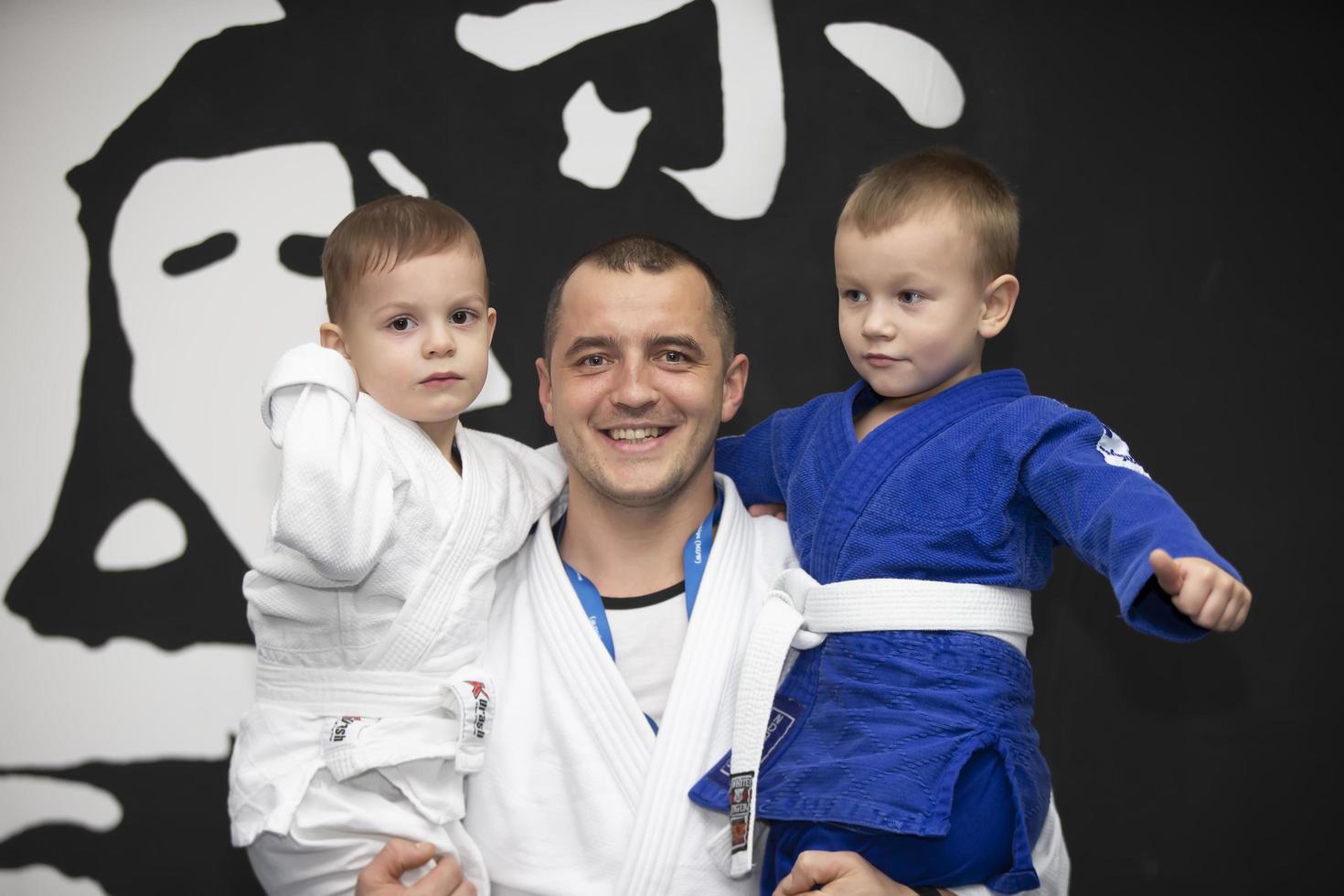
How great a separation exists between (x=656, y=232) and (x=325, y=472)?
1142 mm

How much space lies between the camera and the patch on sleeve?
156 cm

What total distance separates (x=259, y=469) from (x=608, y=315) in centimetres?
94

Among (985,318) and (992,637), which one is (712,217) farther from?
(992,637)

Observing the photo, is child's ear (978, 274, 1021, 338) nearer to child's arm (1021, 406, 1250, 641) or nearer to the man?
child's arm (1021, 406, 1250, 641)

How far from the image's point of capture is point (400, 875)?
5.57 feet

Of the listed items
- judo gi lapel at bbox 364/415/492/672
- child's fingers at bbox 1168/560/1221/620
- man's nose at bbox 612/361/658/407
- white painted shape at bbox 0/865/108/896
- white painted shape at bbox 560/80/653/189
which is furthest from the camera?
white painted shape at bbox 560/80/653/189

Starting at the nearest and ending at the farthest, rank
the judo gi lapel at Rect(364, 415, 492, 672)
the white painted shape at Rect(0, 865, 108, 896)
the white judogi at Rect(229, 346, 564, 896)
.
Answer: the white judogi at Rect(229, 346, 564, 896) < the judo gi lapel at Rect(364, 415, 492, 672) < the white painted shape at Rect(0, 865, 108, 896)

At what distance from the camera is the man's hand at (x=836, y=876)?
1.53 meters

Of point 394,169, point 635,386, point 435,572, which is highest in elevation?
point 394,169

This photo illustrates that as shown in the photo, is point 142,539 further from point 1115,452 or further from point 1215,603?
point 1215,603

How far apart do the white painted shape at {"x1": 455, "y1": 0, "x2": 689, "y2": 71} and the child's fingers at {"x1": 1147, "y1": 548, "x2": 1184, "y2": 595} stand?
169cm

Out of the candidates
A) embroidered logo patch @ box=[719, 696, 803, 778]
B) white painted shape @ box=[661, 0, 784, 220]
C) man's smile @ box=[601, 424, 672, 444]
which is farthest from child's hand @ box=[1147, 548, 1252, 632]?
white painted shape @ box=[661, 0, 784, 220]

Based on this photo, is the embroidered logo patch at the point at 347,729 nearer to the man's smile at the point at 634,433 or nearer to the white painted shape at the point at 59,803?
the man's smile at the point at 634,433

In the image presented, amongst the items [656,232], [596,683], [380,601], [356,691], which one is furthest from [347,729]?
[656,232]
